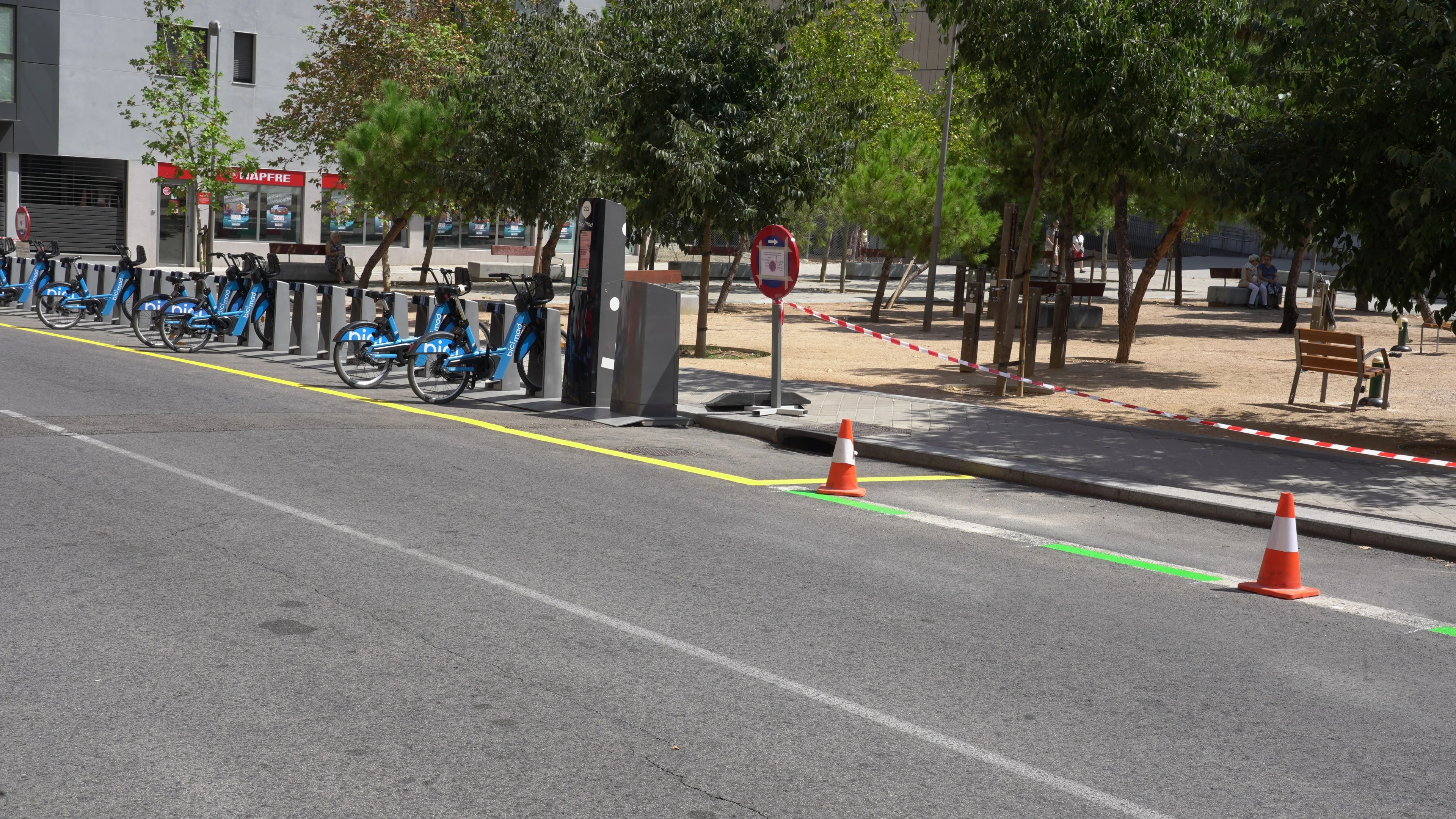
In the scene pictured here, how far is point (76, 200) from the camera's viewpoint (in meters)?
41.1

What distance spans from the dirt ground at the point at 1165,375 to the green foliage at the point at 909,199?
2039 mm

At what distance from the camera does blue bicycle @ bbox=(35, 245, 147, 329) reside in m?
19.9

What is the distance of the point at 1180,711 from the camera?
5.06 meters

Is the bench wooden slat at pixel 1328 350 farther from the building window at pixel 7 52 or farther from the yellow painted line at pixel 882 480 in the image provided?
the building window at pixel 7 52

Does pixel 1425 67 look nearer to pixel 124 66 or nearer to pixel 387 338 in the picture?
pixel 387 338

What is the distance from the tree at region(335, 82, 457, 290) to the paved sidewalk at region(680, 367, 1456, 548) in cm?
1265

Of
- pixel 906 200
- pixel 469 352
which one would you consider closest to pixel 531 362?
pixel 469 352

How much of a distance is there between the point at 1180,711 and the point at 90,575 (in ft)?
15.7

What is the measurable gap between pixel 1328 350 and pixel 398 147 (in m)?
16.8

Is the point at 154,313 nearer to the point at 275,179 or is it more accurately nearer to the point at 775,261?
the point at 775,261

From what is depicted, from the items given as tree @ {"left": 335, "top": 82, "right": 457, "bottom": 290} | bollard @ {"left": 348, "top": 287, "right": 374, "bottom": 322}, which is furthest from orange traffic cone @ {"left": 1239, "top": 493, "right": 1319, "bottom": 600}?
tree @ {"left": 335, "top": 82, "right": 457, "bottom": 290}

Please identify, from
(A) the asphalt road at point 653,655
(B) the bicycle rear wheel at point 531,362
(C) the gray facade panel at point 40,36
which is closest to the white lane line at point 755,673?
(A) the asphalt road at point 653,655

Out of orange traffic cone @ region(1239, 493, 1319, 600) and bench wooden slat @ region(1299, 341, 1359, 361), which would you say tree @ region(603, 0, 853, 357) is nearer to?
bench wooden slat @ region(1299, 341, 1359, 361)

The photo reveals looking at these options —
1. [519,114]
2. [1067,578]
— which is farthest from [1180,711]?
[519,114]
